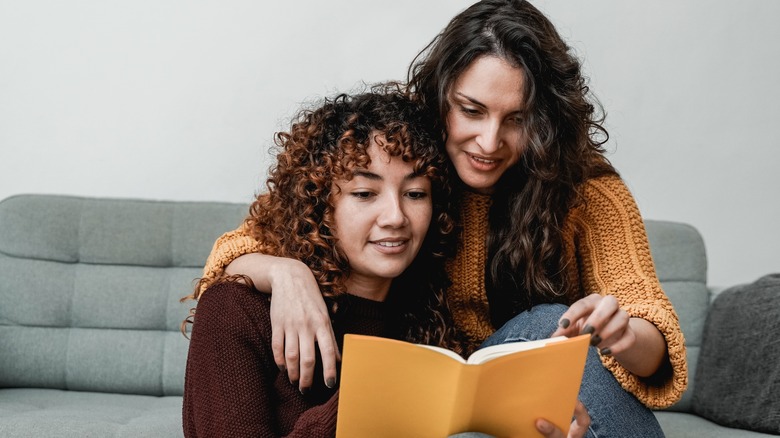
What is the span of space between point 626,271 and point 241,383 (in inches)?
31.6

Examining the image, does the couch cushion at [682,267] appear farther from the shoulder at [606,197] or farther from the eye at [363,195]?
the eye at [363,195]

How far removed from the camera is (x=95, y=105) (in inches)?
102

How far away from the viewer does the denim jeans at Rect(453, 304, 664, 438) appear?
1.41m

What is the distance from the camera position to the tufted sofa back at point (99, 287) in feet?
7.46

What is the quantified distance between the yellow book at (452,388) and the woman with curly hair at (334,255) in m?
0.13

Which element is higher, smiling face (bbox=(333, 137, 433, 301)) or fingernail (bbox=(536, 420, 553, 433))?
smiling face (bbox=(333, 137, 433, 301))

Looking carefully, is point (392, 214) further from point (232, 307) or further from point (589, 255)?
point (589, 255)

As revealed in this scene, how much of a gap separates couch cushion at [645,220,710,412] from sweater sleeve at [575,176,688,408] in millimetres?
734

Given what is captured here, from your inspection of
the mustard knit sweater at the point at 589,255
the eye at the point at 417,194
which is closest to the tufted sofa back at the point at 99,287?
the mustard knit sweater at the point at 589,255

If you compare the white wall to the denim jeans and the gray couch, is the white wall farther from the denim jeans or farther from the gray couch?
the denim jeans

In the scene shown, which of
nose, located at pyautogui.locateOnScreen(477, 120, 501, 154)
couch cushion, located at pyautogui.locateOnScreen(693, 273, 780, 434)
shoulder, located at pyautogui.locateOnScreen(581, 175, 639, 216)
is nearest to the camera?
nose, located at pyautogui.locateOnScreen(477, 120, 501, 154)

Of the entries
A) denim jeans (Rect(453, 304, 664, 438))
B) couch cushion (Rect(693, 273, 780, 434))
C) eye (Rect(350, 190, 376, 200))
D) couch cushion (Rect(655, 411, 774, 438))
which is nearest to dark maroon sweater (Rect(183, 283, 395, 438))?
eye (Rect(350, 190, 376, 200))

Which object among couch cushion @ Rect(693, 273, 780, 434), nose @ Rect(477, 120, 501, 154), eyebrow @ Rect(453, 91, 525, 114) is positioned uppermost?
eyebrow @ Rect(453, 91, 525, 114)

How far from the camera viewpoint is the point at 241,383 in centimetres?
134
